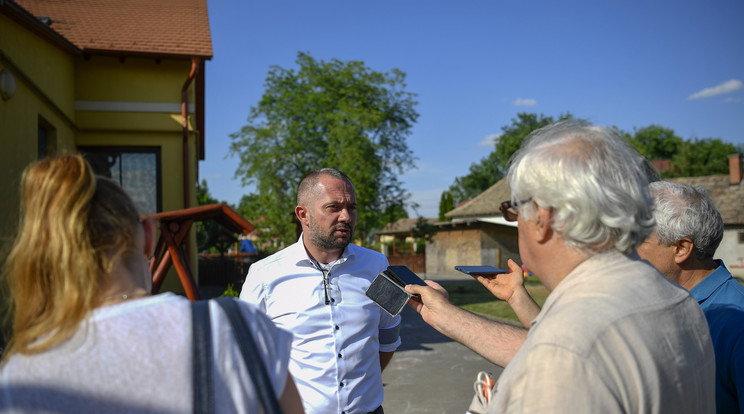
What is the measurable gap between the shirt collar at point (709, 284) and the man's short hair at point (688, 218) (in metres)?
0.08

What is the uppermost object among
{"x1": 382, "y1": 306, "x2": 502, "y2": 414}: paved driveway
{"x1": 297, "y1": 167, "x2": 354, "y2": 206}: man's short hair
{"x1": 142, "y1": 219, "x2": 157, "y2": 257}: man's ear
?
{"x1": 297, "y1": 167, "x2": 354, "y2": 206}: man's short hair

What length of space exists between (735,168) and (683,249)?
4262 cm

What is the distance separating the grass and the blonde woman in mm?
11335

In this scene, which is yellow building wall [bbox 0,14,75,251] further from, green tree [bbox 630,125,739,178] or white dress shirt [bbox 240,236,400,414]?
green tree [bbox 630,125,739,178]

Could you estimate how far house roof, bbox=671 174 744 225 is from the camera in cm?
3570

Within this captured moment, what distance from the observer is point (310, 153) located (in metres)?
27.1

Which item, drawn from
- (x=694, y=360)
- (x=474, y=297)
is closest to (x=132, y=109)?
(x=694, y=360)

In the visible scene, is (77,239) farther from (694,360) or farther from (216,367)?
(694,360)

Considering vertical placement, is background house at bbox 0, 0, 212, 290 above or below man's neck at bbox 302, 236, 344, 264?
above

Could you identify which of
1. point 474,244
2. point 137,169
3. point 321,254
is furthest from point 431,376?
point 474,244

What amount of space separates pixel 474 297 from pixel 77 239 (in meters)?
17.5

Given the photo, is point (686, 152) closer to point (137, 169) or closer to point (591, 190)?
Result: point (137, 169)

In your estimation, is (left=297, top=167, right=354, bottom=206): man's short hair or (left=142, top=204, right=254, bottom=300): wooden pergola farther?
(left=142, top=204, right=254, bottom=300): wooden pergola

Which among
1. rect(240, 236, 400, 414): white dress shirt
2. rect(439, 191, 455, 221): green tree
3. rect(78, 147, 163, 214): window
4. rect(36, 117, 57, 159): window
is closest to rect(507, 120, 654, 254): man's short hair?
rect(240, 236, 400, 414): white dress shirt
